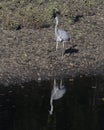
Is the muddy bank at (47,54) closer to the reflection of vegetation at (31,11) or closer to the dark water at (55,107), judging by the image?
the reflection of vegetation at (31,11)

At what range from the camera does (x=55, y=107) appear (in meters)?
14.4

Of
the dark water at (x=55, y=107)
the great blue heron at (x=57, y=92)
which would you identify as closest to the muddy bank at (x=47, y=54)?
the dark water at (x=55, y=107)

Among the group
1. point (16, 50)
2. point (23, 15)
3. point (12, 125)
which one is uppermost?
point (23, 15)

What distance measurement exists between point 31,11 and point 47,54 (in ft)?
11.1

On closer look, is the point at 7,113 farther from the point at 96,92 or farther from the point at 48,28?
the point at 48,28

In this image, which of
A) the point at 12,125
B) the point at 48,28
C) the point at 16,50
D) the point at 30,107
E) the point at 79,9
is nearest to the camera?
the point at 12,125

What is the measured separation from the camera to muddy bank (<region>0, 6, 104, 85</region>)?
17.1 metres

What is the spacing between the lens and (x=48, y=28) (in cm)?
2045

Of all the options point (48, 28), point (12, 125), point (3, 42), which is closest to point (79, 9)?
point (48, 28)

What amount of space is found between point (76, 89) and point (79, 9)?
24.0 feet

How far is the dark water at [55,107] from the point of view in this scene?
524 inches

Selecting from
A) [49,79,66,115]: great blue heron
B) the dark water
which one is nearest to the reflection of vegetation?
the dark water

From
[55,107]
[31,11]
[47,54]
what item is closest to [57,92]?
[55,107]

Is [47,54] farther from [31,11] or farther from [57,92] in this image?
[31,11]
